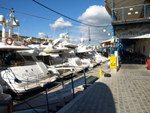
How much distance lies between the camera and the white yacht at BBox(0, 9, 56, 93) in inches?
378

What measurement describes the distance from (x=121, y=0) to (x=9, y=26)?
43.6 ft

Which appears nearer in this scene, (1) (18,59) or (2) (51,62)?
(1) (18,59)

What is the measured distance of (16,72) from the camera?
407 inches

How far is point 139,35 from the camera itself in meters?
13.2

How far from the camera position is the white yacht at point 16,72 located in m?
9.59

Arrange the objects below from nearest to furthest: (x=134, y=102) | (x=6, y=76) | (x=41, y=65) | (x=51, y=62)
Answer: (x=134, y=102)
(x=6, y=76)
(x=41, y=65)
(x=51, y=62)

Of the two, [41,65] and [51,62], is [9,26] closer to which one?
[41,65]

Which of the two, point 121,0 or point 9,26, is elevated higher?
point 121,0

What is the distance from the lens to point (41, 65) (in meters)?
13.5

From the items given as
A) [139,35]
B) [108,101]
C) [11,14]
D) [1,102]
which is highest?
[11,14]

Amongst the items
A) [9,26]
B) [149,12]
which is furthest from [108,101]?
[149,12]

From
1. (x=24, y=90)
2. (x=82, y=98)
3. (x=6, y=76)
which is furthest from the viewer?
(x=6, y=76)

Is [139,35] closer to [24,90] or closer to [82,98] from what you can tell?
[82,98]

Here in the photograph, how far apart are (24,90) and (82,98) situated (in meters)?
5.74
